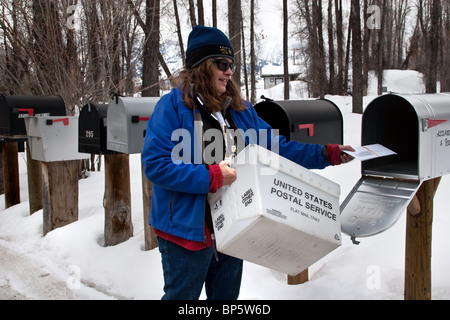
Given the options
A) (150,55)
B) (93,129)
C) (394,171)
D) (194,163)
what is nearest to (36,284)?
(93,129)

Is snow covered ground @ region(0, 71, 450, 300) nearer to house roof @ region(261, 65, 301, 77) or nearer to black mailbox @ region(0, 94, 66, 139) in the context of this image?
black mailbox @ region(0, 94, 66, 139)

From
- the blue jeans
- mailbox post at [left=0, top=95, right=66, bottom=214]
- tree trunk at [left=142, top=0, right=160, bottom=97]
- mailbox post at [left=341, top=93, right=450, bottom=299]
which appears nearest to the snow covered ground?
mailbox post at [left=341, top=93, right=450, bottom=299]

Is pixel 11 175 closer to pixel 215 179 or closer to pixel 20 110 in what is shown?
pixel 20 110

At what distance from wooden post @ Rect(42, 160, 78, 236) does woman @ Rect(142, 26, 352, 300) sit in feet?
10.9

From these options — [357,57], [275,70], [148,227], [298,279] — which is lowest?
[298,279]

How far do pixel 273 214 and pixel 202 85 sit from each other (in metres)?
0.68

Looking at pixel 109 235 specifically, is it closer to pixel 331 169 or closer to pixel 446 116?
pixel 331 169

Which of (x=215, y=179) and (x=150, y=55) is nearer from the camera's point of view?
(x=215, y=179)

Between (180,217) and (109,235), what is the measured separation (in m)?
2.72

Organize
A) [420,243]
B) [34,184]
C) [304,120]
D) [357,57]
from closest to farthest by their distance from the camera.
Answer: [420,243]
[304,120]
[34,184]
[357,57]

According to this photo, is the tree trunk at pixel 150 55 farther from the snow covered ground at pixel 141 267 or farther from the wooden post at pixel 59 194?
the snow covered ground at pixel 141 267

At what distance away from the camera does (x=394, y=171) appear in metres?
2.26

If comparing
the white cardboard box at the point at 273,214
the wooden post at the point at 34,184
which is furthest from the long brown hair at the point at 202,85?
the wooden post at the point at 34,184
